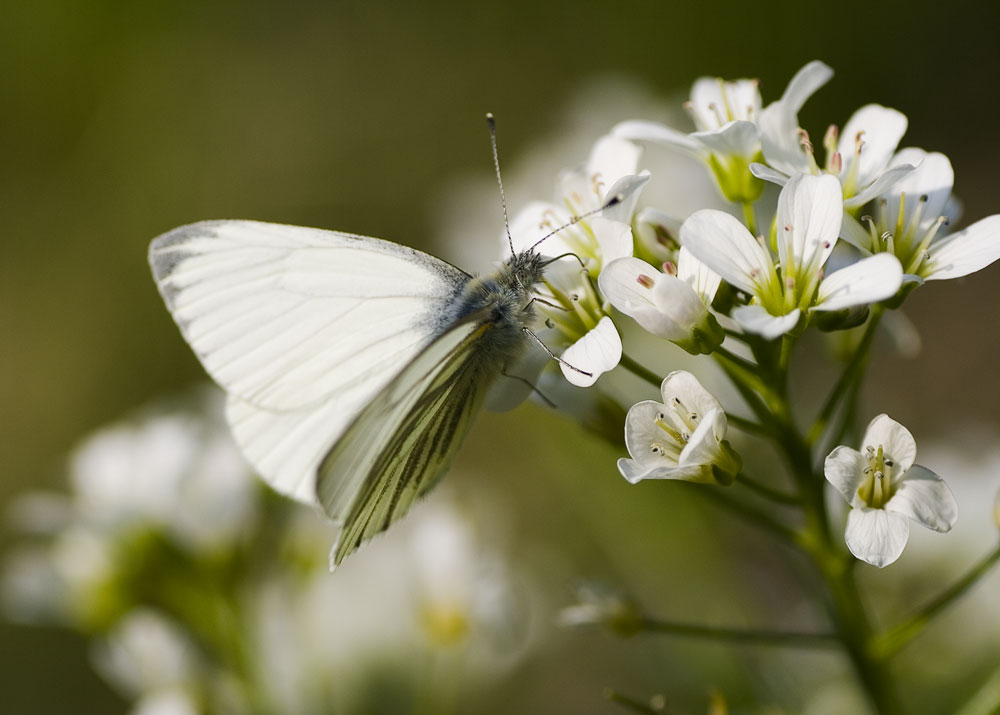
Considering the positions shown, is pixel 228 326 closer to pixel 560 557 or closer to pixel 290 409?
pixel 290 409

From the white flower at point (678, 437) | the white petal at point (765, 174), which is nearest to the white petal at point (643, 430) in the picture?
the white flower at point (678, 437)

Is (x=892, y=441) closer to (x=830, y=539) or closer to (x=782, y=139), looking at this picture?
(x=830, y=539)

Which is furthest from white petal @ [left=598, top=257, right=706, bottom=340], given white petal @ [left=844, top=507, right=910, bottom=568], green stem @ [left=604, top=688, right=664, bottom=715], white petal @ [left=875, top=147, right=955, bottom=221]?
green stem @ [left=604, top=688, right=664, bottom=715]

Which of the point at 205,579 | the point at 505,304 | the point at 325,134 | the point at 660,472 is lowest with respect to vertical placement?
the point at 205,579

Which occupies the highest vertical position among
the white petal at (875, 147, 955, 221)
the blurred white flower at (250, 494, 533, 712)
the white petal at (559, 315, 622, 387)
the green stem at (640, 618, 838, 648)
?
the white petal at (875, 147, 955, 221)

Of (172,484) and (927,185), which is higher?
(927,185)

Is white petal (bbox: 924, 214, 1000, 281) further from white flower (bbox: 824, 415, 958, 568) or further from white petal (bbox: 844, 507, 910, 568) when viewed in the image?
white petal (bbox: 844, 507, 910, 568)

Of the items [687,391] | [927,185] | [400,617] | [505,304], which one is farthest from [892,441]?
[400,617]
